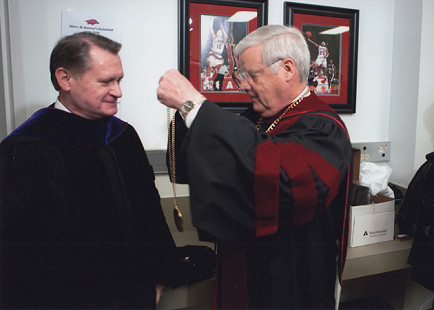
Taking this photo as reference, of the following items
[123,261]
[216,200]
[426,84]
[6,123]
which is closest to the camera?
[216,200]

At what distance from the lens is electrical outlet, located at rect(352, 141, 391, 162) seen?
225 cm

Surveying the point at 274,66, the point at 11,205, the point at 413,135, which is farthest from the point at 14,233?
the point at 413,135

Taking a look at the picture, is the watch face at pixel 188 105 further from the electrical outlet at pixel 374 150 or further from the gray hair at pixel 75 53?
the electrical outlet at pixel 374 150

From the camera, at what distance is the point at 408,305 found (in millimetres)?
2309

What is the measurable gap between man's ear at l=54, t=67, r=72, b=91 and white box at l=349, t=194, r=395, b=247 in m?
1.46

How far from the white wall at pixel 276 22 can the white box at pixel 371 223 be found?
1.70 feet

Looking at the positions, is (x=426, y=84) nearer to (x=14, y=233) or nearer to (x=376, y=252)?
(x=376, y=252)

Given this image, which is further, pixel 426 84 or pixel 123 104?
pixel 426 84

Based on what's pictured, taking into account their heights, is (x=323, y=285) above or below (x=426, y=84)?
below

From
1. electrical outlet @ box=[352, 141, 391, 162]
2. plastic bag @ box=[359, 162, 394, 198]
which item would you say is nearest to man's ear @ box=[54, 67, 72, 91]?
plastic bag @ box=[359, 162, 394, 198]

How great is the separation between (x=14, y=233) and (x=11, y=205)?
0.10 m

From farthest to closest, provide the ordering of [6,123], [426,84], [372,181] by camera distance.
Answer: [426,84]
[372,181]
[6,123]

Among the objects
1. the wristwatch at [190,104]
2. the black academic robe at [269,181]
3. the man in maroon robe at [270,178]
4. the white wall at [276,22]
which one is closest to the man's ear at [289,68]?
the man in maroon robe at [270,178]

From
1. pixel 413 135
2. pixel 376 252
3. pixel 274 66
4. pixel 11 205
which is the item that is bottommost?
A: pixel 376 252
